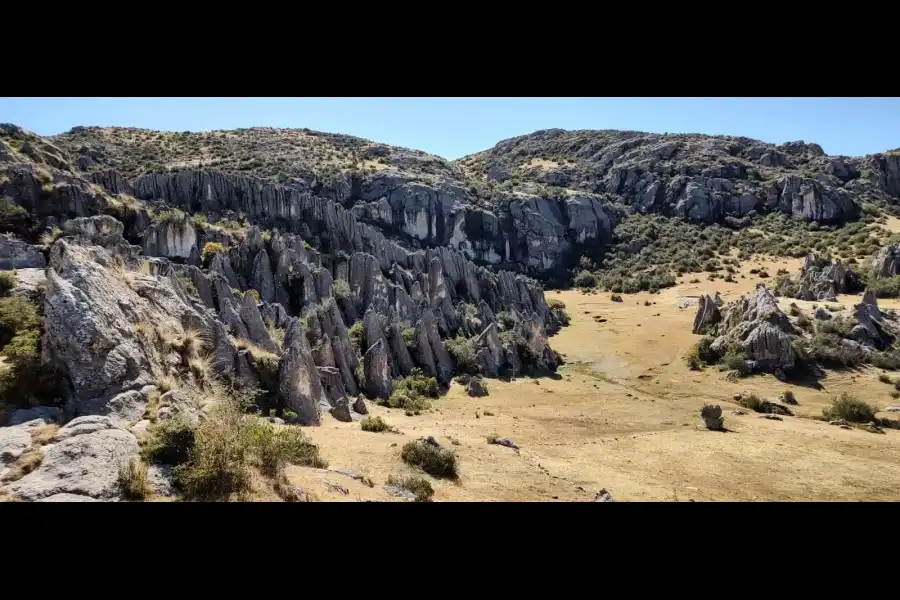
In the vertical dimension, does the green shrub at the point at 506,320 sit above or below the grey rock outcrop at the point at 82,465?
below

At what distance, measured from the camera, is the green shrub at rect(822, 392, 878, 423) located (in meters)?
16.8

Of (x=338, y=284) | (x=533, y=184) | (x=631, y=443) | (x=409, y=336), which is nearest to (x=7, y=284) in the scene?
(x=631, y=443)

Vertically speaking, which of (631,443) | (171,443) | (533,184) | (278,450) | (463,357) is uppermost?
(533,184)

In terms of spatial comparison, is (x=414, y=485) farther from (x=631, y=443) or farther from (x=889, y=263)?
(x=889, y=263)

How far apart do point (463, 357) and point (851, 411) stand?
1604 cm

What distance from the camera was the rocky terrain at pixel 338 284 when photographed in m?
6.20

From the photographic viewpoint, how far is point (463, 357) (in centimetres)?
2434

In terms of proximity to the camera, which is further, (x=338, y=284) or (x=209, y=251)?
(x=338, y=284)

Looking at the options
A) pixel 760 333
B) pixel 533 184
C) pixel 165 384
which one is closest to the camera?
pixel 165 384

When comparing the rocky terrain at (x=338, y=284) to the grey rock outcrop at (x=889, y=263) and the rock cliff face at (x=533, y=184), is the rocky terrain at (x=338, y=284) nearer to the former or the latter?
the grey rock outcrop at (x=889, y=263)

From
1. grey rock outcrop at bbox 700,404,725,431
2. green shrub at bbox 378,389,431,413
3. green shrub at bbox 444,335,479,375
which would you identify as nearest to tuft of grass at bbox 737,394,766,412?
grey rock outcrop at bbox 700,404,725,431

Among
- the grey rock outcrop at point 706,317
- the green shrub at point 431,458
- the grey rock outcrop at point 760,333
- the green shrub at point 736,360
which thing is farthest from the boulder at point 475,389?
the grey rock outcrop at point 706,317

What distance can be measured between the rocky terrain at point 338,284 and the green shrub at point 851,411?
501 millimetres
